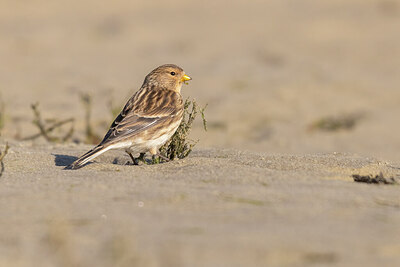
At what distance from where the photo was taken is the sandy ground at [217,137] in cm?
334

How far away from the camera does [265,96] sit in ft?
37.4

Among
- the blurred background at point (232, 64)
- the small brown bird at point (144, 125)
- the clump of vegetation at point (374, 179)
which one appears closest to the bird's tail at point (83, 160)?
the small brown bird at point (144, 125)

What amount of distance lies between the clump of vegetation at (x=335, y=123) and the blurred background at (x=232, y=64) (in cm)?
2

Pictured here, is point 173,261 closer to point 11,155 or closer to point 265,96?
point 11,155

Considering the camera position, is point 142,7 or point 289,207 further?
point 142,7

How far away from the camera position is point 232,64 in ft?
46.0

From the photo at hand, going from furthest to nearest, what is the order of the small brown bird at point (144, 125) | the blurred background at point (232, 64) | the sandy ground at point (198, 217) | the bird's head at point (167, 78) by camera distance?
the blurred background at point (232, 64) → the bird's head at point (167, 78) → the small brown bird at point (144, 125) → the sandy ground at point (198, 217)

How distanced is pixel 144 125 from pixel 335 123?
4727 mm

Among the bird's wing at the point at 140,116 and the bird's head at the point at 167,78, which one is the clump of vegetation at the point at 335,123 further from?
the bird's wing at the point at 140,116

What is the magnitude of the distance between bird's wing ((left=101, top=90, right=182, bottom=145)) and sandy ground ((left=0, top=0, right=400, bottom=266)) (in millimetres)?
349

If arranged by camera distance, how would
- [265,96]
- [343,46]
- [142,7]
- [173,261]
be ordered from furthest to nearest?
[142,7] → [343,46] → [265,96] → [173,261]

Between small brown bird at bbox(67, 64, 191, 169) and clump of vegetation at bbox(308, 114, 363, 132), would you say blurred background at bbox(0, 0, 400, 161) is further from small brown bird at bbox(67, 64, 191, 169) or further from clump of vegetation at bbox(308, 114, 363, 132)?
small brown bird at bbox(67, 64, 191, 169)

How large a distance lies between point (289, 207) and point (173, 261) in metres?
1.05

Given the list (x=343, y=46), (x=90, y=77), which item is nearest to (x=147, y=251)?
(x=90, y=77)
